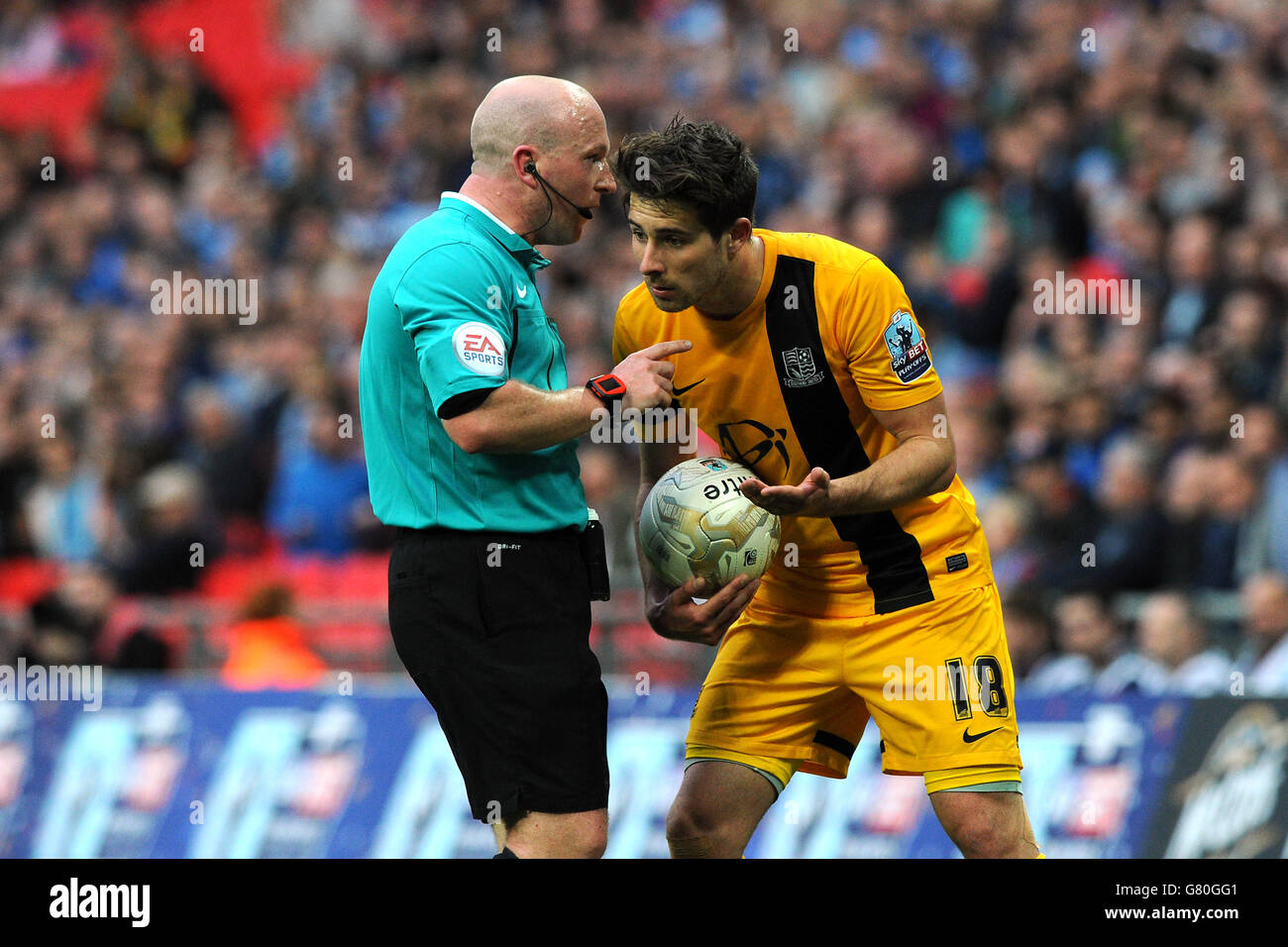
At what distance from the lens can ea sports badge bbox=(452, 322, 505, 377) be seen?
14.8 ft

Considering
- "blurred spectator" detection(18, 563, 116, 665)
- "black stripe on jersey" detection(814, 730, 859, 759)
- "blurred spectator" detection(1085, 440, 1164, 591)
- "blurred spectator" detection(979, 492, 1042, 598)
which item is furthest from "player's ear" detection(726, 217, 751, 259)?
"blurred spectator" detection(18, 563, 116, 665)

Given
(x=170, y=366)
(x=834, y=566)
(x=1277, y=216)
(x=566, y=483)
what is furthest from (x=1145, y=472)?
(x=170, y=366)

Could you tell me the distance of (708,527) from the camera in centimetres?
513

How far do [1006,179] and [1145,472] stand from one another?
3031 mm

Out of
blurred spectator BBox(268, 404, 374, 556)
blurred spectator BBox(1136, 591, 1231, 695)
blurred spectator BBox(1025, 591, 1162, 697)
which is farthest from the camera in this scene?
A: blurred spectator BBox(268, 404, 374, 556)

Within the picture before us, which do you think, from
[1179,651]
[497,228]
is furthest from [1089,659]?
[497,228]

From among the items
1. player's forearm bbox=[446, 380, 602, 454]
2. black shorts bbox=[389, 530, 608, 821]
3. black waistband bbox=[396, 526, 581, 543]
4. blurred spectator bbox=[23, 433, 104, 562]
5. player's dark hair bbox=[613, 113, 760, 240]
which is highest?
player's dark hair bbox=[613, 113, 760, 240]

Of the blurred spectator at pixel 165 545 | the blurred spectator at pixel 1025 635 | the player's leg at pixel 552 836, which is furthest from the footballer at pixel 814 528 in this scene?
the blurred spectator at pixel 165 545

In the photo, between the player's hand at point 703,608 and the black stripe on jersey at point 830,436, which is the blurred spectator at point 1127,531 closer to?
the black stripe on jersey at point 830,436

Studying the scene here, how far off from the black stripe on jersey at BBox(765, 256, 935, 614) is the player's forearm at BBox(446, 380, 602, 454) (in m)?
0.91

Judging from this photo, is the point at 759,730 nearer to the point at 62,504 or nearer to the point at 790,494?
the point at 790,494

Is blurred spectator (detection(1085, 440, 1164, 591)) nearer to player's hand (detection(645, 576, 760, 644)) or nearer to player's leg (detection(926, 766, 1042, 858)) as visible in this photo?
player's leg (detection(926, 766, 1042, 858))

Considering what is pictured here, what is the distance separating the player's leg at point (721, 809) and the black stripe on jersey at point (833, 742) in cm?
21

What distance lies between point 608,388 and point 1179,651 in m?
4.65
